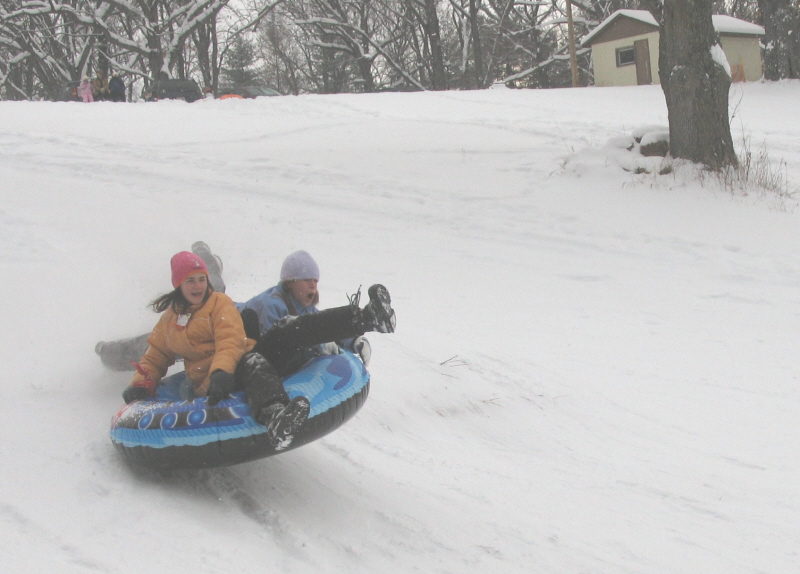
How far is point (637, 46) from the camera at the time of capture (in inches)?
1025

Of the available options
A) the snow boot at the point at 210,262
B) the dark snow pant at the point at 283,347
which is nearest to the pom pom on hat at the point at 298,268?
the dark snow pant at the point at 283,347

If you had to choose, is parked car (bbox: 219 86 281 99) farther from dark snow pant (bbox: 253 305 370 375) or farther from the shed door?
dark snow pant (bbox: 253 305 370 375)

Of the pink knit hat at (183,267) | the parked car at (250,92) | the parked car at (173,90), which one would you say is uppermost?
the parked car at (173,90)

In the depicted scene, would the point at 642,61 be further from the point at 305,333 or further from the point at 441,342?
the point at 305,333

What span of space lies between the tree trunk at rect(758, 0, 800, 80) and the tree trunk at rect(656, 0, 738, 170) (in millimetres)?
11833

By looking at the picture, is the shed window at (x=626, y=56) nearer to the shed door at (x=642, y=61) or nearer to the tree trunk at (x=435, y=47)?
the shed door at (x=642, y=61)

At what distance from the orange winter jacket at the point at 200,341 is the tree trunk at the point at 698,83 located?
7625 millimetres

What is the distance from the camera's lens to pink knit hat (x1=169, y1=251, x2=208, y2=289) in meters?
4.03

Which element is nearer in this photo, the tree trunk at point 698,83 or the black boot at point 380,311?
the black boot at point 380,311

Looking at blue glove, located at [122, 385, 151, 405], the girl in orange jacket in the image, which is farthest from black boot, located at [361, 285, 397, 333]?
blue glove, located at [122, 385, 151, 405]

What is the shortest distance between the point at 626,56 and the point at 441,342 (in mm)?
22824

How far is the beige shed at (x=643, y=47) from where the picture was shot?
82.6 feet

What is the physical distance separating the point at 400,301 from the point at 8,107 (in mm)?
10328

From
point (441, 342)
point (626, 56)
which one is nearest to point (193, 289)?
point (441, 342)
